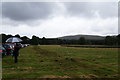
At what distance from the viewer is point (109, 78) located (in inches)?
282

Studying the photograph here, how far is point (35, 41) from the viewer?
10619 cm

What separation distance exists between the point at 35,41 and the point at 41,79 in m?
101

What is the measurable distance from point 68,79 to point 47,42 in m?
117

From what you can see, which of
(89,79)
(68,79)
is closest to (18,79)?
(68,79)

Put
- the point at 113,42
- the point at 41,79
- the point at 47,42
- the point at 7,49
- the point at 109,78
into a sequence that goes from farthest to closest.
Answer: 1. the point at 47,42
2. the point at 113,42
3. the point at 7,49
4. the point at 109,78
5. the point at 41,79

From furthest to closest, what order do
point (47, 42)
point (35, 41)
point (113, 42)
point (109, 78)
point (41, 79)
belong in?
point (47, 42) < point (35, 41) < point (113, 42) < point (109, 78) < point (41, 79)

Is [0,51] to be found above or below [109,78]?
above

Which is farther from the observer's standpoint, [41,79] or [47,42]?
[47,42]

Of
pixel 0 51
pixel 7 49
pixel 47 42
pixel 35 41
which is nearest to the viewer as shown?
pixel 0 51

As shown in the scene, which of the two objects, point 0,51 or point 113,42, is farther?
point 113,42

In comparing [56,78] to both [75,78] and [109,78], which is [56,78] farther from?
[109,78]

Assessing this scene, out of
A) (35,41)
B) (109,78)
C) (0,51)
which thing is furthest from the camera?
(35,41)

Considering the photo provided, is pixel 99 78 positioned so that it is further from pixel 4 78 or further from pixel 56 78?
pixel 4 78

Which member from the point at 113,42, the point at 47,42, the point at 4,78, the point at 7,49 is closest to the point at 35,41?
the point at 47,42
